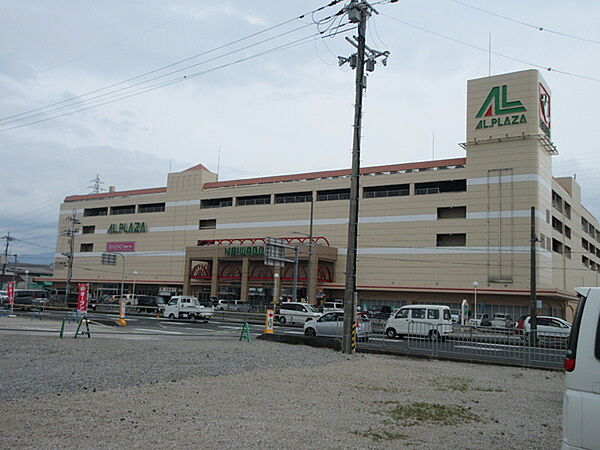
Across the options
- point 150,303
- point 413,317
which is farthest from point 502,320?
point 150,303

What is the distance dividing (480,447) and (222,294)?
6444 cm

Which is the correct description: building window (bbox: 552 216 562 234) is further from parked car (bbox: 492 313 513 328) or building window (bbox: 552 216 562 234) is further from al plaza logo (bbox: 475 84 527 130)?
parked car (bbox: 492 313 513 328)

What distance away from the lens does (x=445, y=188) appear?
5803 centimetres

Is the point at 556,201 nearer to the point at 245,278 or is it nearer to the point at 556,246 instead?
the point at 556,246

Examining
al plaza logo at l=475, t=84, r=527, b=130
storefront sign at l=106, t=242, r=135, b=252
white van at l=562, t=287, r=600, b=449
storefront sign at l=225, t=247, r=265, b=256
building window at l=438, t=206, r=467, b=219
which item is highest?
al plaza logo at l=475, t=84, r=527, b=130

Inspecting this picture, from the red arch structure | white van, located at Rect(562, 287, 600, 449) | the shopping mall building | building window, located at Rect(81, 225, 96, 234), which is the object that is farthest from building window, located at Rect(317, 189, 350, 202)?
white van, located at Rect(562, 287, 600, 449)

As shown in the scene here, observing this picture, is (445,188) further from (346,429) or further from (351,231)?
(346,429)

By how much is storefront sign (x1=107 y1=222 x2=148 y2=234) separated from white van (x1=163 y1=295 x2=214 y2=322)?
39.5 m

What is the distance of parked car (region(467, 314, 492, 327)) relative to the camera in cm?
4500

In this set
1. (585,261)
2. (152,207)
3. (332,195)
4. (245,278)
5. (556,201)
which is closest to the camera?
(556,201)

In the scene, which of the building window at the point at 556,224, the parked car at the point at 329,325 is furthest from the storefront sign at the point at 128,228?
the parked car at the point at 329,325

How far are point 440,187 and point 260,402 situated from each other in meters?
52.4

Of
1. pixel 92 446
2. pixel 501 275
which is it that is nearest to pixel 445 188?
pixel 501 275

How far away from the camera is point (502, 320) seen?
4806 cm
